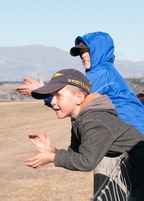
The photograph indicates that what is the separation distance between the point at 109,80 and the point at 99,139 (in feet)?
4.06

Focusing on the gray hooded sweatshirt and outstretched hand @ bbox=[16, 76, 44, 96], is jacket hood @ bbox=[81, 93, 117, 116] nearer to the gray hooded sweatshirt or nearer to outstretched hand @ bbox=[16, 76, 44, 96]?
the gray hooded sweatshirt

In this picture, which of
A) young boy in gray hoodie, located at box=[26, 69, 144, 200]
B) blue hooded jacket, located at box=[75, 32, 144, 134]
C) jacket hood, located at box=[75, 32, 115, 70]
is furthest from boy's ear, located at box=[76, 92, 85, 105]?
jacket hood, located at box=[75, 32, 115, 70]

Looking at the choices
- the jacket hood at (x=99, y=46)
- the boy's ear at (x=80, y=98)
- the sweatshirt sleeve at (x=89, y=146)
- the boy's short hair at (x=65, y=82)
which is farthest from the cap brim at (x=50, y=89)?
the jacket hood at (x=99, y=46)

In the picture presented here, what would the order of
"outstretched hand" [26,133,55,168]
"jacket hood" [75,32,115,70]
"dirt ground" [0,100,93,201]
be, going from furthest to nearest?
"dirt ground" [0,100,93,201], "jacket hood" [75,32,115,70], "outstretched hand" [26,133,55,168]

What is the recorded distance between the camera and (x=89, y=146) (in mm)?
3734

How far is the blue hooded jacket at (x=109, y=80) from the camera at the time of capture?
4.66 metres

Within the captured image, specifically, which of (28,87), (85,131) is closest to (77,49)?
(28,87)

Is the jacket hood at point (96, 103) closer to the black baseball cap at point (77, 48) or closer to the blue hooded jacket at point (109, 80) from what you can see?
the blue hooded jacket at point (109, 80)

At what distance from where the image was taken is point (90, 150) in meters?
3.73

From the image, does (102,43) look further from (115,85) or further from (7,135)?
(7,135)

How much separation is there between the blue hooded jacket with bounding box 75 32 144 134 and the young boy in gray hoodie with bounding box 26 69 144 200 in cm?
52

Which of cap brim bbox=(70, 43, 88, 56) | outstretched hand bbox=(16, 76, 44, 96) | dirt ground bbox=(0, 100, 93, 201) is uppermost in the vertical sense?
cap brim bbox=(70, 43, 88, 56)

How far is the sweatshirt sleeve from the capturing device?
3.74 meters

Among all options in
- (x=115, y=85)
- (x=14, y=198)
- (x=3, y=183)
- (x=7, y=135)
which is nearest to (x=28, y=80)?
(x=115, y=85)
